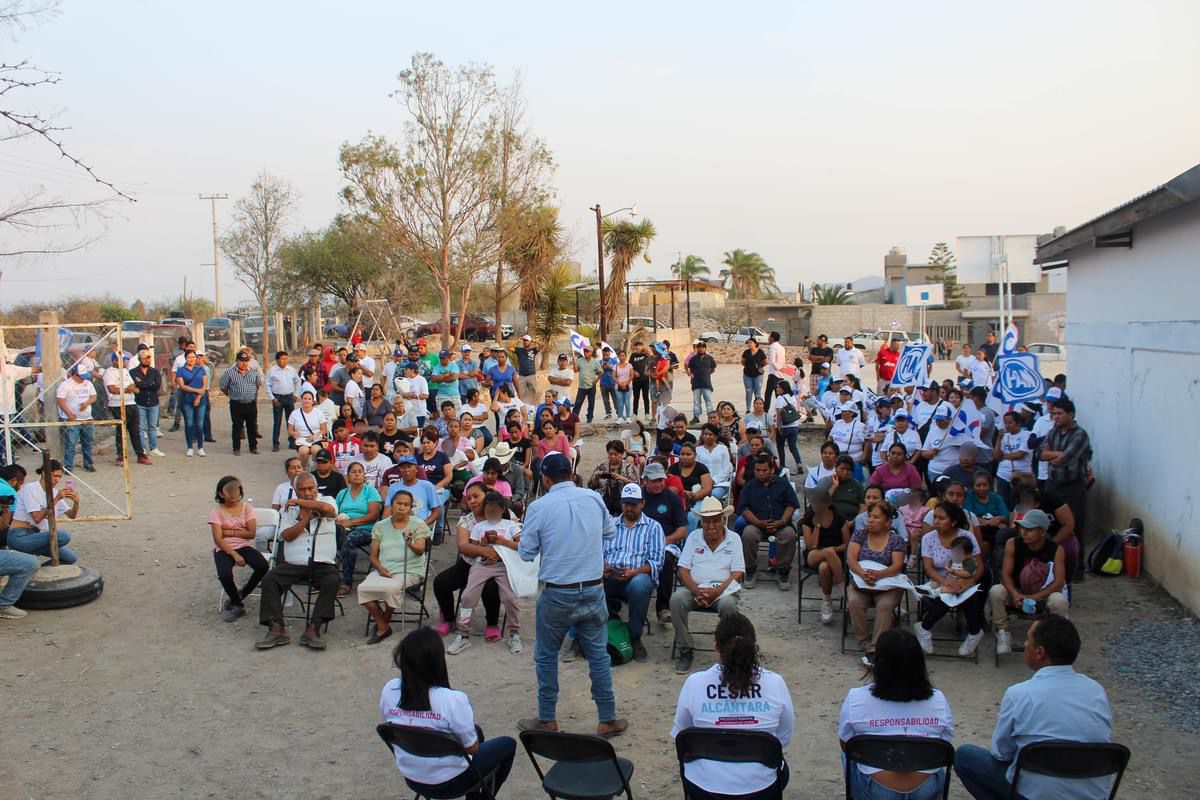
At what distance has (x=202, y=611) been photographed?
8.71 m

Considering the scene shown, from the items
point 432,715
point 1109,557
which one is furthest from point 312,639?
point 1109,557

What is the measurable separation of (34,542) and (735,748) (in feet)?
24.0

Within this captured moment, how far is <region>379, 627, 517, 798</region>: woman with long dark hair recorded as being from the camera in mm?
4453

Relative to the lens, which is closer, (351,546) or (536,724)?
(536,724)

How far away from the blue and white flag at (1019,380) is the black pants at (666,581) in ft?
17.2

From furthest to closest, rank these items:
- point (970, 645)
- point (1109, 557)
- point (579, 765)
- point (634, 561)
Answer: point (1109, 557), point (634, 561), point (970, 645), point (579, 765)

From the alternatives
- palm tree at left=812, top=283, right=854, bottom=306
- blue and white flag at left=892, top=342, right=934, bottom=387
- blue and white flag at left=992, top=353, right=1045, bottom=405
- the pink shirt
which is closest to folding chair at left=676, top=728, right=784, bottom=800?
the pink shirt

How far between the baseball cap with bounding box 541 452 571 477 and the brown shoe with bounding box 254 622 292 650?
323 cm

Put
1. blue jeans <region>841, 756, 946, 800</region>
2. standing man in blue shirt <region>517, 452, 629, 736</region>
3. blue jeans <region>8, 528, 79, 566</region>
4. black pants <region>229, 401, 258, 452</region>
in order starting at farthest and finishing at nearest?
1. black pants <region>229, 401, 258, 452</region>
2. blue jeans <region>8, 528, 79, 566</region>
3. standing man in blue shirt <region>517, 452, 629, 736</region>
4. blue jeans <region>841, 756, 946, 800</region>

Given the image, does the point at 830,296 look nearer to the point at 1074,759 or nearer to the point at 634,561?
the point at 634,561

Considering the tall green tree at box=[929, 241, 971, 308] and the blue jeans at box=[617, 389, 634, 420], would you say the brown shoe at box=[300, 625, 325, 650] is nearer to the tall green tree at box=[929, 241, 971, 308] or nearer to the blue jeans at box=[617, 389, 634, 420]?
the blue jeans at box=[617, 389, 634, 420]

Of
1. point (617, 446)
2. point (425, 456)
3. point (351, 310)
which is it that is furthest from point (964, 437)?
point (351, 310)

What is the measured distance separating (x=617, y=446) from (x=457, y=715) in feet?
19.8

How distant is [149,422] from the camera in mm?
15125
